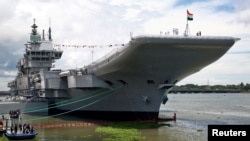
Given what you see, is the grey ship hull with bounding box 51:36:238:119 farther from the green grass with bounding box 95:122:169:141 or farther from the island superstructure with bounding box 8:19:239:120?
the green grass with bounding box 95:122:169:141

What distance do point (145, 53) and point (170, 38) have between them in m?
2.03

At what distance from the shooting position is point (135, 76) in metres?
27.7

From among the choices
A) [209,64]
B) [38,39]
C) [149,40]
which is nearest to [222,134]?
[149,40]

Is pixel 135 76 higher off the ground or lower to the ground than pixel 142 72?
lower

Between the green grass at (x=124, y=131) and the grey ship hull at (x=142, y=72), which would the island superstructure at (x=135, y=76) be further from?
the green grass at (x=124, y=131)

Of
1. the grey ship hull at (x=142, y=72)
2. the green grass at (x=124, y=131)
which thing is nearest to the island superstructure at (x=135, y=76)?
the grey ship hull at (x=142, y=72)

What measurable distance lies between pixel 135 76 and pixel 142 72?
896 mm

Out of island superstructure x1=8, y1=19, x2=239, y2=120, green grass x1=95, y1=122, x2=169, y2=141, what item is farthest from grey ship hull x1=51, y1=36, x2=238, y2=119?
green grass x1=95, y1=122, x2=169, y2=141

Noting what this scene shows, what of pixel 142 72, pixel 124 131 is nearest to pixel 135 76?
pixel 142 72

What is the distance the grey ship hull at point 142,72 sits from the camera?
23.9 meters

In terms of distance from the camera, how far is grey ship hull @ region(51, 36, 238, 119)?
23.9 m

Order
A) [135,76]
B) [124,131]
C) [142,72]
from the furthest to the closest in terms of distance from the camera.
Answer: [135,76] < [142,72] < [124,131]

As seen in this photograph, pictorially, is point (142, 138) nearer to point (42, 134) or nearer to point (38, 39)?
point (42, 134)

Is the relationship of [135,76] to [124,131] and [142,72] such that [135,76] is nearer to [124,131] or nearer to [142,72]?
[142,72]
